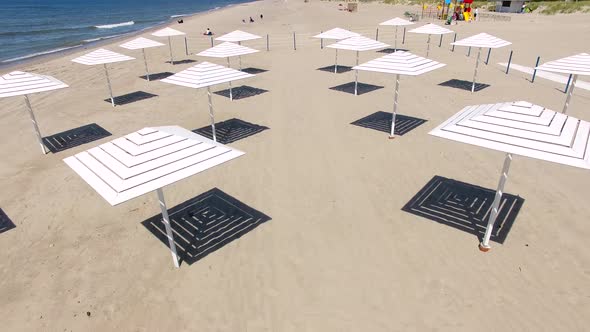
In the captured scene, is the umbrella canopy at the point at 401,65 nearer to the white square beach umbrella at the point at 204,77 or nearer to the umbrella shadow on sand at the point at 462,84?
the white square beach umbrella at the point at 204,77

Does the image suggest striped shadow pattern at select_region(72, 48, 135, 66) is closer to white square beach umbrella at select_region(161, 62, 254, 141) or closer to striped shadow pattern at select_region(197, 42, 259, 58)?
striped shadow pattern at select_region(197, 42, 259, 58)

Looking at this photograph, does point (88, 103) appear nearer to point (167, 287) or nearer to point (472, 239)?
point (167, 287)

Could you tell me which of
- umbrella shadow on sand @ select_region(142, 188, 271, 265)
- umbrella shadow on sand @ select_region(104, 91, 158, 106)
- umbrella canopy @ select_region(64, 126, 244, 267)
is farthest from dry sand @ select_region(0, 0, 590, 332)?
umbrella shadow on sand @ select_region(104, 91, 158, 106)

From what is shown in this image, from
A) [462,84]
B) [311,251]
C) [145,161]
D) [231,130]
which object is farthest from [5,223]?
[462,84]

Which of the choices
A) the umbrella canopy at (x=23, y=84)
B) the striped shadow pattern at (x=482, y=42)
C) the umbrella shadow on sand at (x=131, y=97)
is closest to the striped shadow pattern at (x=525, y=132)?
the umbrella canopy at (x=23, y=84)

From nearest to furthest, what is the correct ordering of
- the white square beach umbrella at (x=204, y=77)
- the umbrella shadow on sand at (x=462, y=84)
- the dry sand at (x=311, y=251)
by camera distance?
the dry sand at (x=311, y=251) → the white square beach umbrella at (x=204, y=77) → the umbrella shadow on sand at (x=462, y=84)

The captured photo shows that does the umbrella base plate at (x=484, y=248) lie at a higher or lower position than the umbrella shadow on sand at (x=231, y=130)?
lower

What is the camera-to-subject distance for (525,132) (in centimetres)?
578

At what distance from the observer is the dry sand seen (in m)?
5.66

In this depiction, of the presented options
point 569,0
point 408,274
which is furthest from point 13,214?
point 569,0

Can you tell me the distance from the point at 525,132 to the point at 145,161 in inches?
247

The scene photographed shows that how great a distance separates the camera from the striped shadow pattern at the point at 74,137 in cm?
1228

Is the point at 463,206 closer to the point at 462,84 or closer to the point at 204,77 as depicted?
the point at 204,77

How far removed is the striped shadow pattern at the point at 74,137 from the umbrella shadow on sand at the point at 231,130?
3.79 meters
